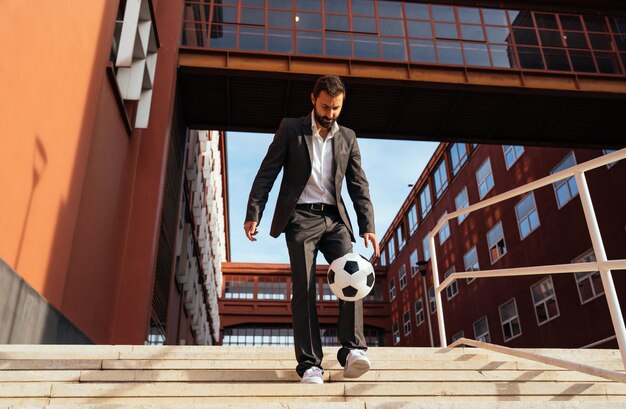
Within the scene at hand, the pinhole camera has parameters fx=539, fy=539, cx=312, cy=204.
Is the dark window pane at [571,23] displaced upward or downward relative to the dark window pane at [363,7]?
upward

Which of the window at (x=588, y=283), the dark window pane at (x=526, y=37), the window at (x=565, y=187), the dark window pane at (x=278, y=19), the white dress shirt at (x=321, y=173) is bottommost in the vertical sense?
the white dress shirt at (x=321, y=173)

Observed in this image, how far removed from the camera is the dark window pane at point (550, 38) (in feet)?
50.9

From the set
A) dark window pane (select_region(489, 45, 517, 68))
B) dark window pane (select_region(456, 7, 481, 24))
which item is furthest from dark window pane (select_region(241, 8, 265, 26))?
dark window pane (select_region(489, 45, 517, 68))

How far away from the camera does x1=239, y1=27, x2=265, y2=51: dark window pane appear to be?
13.1m

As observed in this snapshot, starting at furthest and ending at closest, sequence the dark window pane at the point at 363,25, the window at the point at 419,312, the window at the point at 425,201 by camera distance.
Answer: the window at the point at 425,201, the window at the point at 419,312, the dark window pane at the point at 363,25

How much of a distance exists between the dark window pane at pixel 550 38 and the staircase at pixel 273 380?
43.7 feet

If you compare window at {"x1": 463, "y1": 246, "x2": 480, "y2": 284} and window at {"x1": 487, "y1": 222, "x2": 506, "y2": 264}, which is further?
window at {"x1": 463, "y1": 246, "x2": 480, "y2": 284}

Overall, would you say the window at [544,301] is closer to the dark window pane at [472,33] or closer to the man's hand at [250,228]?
the dark window pane at [472,33]

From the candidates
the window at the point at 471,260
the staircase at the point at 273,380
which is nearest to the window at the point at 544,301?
the window at the point at 471,260

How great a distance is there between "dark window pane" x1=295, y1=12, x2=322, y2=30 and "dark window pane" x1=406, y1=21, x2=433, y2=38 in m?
2.38

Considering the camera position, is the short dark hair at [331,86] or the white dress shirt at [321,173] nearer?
the short dark hair at [331,86]

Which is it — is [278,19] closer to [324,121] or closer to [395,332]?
[324,121]

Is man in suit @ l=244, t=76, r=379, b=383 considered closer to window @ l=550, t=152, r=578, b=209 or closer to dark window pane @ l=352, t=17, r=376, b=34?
dark window pane @ l=352, t=17, r=376, b=34

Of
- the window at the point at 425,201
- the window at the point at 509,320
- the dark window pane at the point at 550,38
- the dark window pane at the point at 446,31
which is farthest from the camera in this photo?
the window at the point at 425,201
